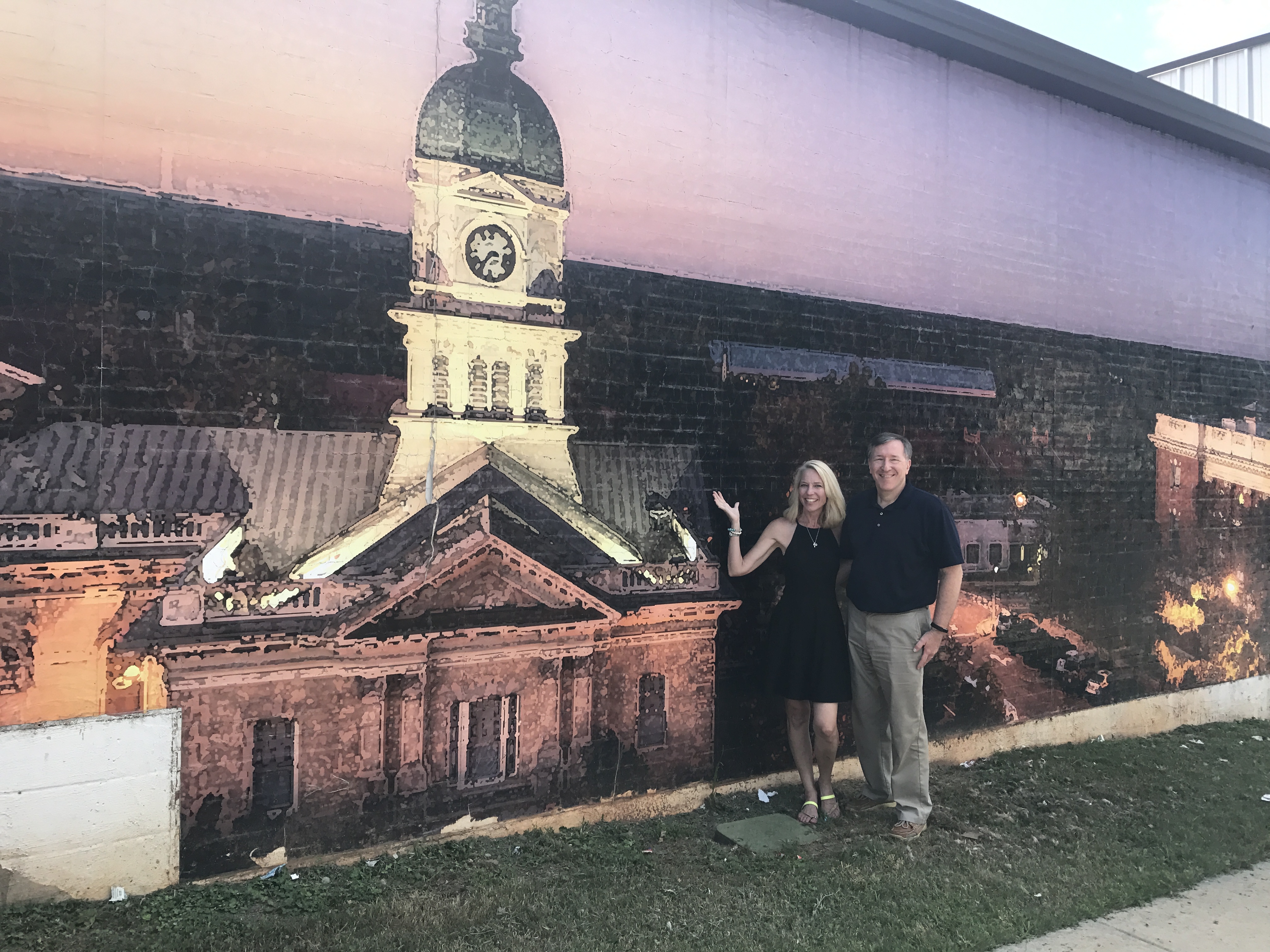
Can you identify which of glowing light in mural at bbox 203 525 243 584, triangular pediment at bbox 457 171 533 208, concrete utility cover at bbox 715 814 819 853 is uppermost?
triangular pediment at bbox 457 171 533 208

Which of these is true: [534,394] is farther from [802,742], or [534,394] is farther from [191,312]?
[802,742]

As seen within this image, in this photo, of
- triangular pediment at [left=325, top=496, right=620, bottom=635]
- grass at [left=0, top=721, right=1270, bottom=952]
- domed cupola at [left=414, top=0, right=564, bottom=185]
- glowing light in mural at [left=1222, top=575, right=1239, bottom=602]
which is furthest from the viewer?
glowing light in mural at [left=1222, top=575, right=1239, bottom=602]

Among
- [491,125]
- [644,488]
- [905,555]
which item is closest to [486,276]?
[491,125]

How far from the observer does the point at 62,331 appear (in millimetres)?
3480

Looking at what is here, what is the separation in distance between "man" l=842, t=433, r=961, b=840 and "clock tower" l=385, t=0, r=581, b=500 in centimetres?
185

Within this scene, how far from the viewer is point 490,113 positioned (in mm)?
4301

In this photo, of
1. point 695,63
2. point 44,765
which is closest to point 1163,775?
point 695,63

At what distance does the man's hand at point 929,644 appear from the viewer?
455 centimetres

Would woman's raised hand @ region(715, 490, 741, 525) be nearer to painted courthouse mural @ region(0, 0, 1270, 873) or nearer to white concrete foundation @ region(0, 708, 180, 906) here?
painted courthouse mural @ region(0, 0, 1270, 873)

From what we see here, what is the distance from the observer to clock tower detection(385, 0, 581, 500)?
417 cm

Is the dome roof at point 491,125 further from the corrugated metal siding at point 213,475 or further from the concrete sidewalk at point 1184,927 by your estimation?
the concrete sidewalk at point 1184,927

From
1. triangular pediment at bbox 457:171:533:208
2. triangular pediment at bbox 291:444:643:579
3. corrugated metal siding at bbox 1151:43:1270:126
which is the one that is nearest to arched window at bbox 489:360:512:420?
triangular pediment at bbox 291:444:643:579

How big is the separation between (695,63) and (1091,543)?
16.8 ft

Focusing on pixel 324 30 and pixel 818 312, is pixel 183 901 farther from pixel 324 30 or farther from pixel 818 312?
pixel 818 312
